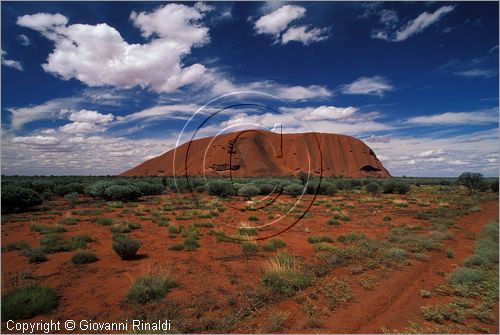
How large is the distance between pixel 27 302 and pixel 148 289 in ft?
7.90

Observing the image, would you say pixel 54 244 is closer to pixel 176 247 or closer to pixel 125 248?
pixel 125 248

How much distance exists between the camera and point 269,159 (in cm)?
11619

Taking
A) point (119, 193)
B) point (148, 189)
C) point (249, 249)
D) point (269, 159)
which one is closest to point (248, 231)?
point (249, 249)

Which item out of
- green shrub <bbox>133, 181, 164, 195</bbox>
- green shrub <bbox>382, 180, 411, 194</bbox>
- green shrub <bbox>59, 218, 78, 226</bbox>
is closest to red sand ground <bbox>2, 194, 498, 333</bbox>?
green shrub <bbox>59, 218, 78, 226</bbox>

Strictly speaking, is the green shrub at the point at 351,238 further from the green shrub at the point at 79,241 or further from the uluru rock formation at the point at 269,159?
the uluru rock formation at the point at 269,159

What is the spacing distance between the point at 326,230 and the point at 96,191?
882 inches

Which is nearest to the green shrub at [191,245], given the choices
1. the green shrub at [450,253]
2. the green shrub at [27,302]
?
the green shrub at [27,302]

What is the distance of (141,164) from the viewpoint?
14400cm

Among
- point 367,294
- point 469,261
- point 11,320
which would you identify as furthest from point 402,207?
point 11,320

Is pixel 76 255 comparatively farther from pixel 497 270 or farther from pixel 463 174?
pixel 463 174

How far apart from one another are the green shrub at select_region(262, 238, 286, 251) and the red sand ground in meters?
0.34

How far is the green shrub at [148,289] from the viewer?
6.58 metres

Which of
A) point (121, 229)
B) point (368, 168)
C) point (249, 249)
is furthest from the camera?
point (368, 168)

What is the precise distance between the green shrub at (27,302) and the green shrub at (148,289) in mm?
1581
